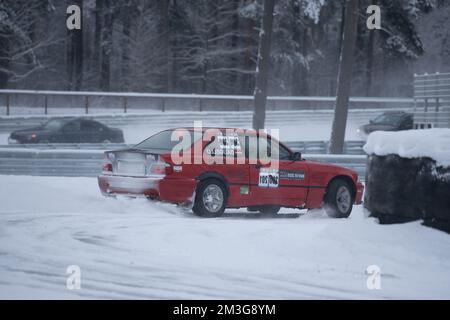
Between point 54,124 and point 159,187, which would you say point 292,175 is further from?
point 54,124

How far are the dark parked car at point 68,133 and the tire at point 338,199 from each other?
1606 cm

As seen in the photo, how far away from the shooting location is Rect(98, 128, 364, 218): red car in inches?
466

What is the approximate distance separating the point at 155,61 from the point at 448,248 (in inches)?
1671

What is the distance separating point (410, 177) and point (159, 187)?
13.0 feet

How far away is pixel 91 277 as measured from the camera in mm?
7406

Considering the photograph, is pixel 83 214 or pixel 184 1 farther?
pixel 184 1

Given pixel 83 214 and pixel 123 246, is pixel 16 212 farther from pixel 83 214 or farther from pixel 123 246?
pixel 123 246

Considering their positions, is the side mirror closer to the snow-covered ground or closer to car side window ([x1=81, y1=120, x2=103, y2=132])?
the snow-covered ground

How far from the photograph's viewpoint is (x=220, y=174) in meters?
12.3

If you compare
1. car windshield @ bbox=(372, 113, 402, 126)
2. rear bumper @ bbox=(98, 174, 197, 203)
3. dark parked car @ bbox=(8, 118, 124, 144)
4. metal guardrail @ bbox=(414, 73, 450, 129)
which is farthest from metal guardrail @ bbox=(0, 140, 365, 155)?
rear bumper @ bbox=(98, 174, 197, 203)

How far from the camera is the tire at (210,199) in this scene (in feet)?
39.5

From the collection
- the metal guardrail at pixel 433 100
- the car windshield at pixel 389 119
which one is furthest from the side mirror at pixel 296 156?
the car windshield at pixel 389 119

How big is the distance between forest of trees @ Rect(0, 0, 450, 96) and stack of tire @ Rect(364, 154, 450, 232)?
3365 cm
